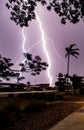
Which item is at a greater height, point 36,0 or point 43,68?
point 43,68

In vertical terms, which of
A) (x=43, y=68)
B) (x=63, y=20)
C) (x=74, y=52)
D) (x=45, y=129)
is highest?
(x=74, y=52)

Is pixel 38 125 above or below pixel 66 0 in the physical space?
below

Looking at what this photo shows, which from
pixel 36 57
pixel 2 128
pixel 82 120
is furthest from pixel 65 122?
pixel 36 57

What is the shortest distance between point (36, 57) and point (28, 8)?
60.0m

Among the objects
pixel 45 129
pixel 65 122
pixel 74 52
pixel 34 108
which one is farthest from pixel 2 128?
pixel 74 52

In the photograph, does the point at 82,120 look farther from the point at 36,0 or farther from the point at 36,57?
the point at 36,57

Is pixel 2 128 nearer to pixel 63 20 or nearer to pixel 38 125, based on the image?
pixel 38 125

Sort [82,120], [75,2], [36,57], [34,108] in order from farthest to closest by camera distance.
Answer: [36,57]
[34,108]
[82,120]
[75,2]

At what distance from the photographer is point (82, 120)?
22.1m

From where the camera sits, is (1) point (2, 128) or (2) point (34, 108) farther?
(2) point (34, 108)

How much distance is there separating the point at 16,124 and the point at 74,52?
317 feet

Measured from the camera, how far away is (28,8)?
1490cm

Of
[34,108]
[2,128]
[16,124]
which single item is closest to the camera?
[2,128]

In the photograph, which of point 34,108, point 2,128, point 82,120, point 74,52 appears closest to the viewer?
point 2,128
